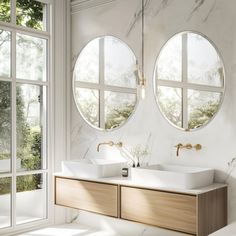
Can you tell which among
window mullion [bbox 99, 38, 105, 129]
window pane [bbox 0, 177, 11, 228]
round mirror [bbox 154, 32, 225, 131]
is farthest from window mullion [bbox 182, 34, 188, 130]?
window pane [bbox 0, 177, 11, 228]

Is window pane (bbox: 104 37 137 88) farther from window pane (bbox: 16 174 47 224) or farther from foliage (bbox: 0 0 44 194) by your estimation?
window pane (bbox: 16 174 47 224)

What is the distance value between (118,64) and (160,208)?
5.39ft

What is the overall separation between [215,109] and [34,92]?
6.70 ft

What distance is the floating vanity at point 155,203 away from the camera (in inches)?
117

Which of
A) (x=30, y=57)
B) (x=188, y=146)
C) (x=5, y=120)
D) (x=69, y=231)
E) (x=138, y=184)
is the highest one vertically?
(x=30, y=57)

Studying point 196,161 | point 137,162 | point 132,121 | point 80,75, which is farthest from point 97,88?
point 196,161

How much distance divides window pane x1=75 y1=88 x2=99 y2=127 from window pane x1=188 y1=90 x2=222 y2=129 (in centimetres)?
116

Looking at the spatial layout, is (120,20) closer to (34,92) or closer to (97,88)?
(97,88)

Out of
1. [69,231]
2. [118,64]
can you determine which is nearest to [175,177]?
[118,64]

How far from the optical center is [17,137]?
4.09m

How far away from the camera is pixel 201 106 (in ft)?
11.3

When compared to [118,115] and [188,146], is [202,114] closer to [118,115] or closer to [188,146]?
[188,146]

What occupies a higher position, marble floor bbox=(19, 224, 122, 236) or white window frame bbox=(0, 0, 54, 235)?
white window frame bbox=(0, 0, 54, 235)

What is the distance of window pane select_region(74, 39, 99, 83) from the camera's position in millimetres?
4246
